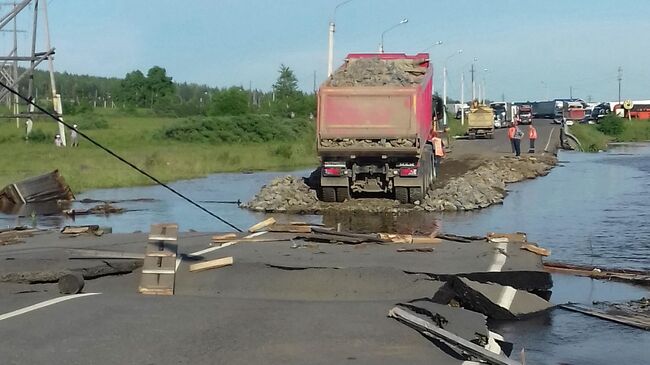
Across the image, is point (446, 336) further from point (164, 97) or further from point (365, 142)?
point (164, 97)

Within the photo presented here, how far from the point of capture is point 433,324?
28.0 feet

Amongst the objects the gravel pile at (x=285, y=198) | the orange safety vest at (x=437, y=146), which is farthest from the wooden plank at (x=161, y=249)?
the orange safety vest at (x=437, y=146)

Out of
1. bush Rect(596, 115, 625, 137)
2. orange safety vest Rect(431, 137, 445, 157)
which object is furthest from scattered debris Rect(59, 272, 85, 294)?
bush Rect(596, 115, 625, 137)

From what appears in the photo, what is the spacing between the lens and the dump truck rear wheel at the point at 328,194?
23736 millimetres

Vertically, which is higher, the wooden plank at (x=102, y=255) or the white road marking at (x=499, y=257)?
the wooden plank at (x=102, y=255)

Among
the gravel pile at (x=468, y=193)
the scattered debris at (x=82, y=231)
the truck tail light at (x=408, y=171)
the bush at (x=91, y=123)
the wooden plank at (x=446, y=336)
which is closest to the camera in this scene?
the wooden plank at (x=446, y=336)

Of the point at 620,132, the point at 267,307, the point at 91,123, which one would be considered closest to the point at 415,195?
the point at 267,307

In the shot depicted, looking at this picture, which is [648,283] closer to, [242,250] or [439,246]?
[439,246]

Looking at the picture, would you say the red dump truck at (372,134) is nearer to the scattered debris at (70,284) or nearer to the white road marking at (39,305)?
the scattered debris at (70,284)

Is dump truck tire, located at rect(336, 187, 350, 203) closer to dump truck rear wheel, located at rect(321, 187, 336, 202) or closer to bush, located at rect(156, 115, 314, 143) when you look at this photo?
dump truck rear wheel, located at rect(321, 187, 336, 202)

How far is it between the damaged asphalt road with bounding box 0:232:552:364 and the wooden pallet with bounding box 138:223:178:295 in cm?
18

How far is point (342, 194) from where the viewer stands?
23.8 metres

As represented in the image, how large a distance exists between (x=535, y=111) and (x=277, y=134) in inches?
1347

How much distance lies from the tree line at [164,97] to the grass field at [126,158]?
8530mm
